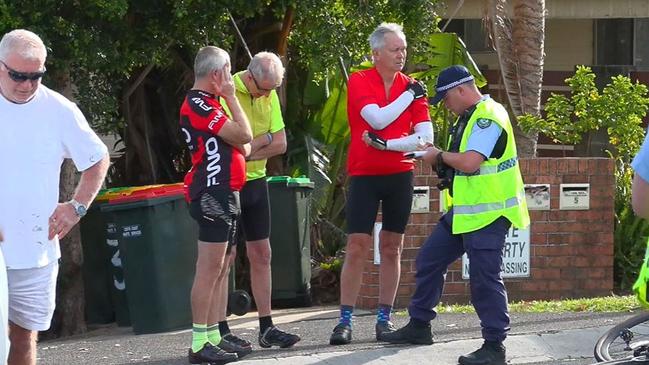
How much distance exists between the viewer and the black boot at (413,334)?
759cm

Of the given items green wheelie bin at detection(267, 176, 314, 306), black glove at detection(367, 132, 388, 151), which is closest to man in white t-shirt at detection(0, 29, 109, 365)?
black glove at detection(367, 132, 388, 151)

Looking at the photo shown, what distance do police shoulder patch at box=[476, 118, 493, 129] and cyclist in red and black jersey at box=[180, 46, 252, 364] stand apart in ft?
4.39

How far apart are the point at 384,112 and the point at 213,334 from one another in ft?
5.62

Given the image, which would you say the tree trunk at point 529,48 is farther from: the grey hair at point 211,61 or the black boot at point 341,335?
the grey hair at point 211,61

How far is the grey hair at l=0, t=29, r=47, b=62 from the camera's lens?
5.42 m

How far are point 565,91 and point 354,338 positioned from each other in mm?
10551

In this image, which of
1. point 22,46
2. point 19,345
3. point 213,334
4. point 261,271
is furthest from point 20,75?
point 261,271

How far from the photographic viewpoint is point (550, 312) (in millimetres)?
9148

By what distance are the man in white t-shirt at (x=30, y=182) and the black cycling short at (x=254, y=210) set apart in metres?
1.89

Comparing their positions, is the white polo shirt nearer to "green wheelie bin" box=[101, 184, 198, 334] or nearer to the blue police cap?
the blue police cap

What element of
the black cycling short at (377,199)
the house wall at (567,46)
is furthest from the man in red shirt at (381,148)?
the house wall at (567,46)

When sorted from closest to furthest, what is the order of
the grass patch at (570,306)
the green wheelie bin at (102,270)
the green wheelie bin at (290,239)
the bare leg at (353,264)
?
1. the bare leg at (353,264)
2. the grass patch at (570,306)
3. the green wheelie bin at (102,270)
4. the green wheelie bin at (290,239)

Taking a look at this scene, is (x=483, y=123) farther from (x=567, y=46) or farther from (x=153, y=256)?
(x=567, y=46)

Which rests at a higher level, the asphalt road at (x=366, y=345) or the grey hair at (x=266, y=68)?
the grey hair at (x=266, y=68)
